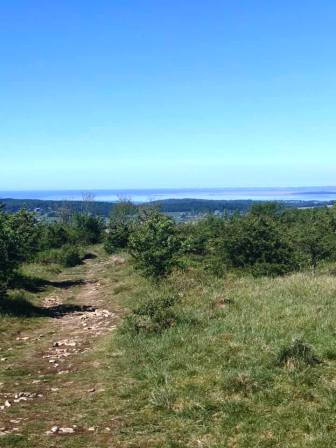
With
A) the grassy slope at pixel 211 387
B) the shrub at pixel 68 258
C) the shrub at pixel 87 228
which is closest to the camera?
the grassy slope at pixel 211 387

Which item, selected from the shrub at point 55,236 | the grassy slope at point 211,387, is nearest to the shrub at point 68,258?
the shrub at point 55,236

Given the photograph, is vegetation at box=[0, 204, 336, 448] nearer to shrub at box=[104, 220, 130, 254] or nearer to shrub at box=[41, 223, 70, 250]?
shrub at box=[104, 220, 130, 254]

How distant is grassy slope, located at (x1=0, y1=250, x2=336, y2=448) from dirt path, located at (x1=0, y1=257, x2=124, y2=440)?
0.25 meters

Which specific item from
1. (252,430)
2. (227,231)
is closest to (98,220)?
(227,231)

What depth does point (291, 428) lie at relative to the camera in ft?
23.2

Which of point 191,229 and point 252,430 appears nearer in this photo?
point 252,430

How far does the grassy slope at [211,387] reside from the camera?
23.4 ft

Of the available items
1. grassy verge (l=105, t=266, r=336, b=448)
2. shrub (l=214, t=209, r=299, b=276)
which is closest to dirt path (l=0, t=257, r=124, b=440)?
grassy verge (l=105, t=266, r=336, b=448)

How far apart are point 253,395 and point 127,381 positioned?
9.23ft

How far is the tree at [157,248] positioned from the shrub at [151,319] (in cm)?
926

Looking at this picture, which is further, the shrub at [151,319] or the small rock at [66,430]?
the shrub at [151,319]

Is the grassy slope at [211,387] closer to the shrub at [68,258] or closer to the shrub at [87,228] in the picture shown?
the shrub at [68,258]

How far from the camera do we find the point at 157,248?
24.7 meters

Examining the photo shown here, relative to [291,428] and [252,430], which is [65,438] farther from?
[291,428]
